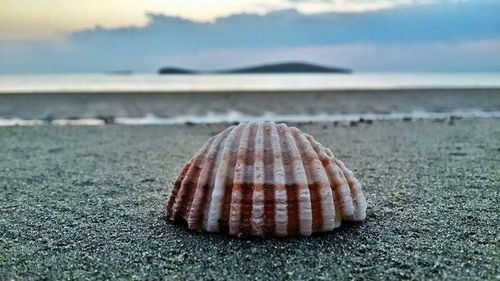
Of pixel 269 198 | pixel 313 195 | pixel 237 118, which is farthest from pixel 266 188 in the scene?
Result: pixel 237 118

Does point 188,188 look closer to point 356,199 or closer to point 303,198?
point 303,198

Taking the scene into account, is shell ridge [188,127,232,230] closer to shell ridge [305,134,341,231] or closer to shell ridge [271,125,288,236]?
shell ridge [271,125,288,236]

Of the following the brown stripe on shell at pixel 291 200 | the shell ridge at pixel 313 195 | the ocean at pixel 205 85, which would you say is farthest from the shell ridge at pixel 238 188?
the ocean at pixel 205 85

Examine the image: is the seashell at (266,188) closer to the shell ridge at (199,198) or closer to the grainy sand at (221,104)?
the shell ridge at (199,198)

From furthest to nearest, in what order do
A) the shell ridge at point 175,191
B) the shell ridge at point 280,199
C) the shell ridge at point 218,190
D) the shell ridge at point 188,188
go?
the shell ridge at point 175,191 → the shell ridge at point 188,188 → the shell ridge at point 218,190 → the shell ridge at point 280,199

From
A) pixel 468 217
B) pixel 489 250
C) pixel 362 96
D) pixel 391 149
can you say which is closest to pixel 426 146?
pixel 391 149

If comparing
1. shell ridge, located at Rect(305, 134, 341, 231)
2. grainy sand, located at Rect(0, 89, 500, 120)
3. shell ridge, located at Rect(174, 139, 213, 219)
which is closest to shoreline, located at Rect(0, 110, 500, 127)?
grainy sand, located at Rect(0, 89, 500, 120)
